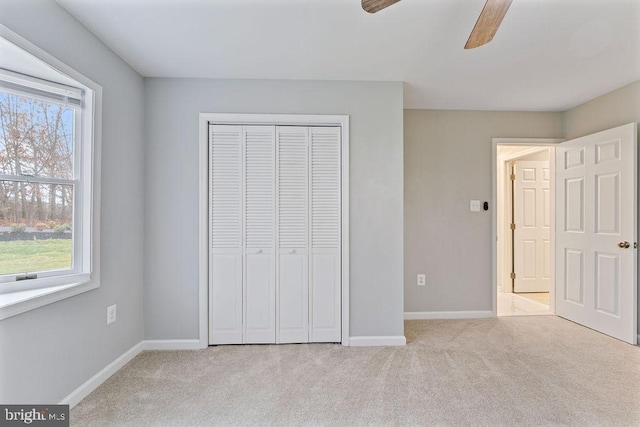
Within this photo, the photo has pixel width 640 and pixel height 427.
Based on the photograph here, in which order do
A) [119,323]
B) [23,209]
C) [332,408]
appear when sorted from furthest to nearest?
1. [119,323]
2. [332,408]
3. [23,209]

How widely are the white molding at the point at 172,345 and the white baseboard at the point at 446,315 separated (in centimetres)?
222

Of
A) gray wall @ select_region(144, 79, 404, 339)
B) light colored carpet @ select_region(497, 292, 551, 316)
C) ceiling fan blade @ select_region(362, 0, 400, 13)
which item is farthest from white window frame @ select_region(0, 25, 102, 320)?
light colored carpet @ select_region(497, 292, 551, 316)

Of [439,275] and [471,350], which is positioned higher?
[439,275]

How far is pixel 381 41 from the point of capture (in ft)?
7.06

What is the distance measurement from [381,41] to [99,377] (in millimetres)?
3033

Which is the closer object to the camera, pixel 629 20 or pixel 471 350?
pixel 629 20

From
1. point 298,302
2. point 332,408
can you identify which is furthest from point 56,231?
point 332,408

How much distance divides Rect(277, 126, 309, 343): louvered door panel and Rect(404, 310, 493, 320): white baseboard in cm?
138

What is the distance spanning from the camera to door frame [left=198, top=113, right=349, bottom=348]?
269 centimetres

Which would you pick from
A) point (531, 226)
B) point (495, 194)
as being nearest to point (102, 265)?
point (495, 194)

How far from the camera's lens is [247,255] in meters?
2.75

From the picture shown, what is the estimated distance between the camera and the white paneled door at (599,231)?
2.79 meters

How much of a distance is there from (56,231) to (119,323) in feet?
2.83

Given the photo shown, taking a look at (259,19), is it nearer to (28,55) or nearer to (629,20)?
(28,55)
